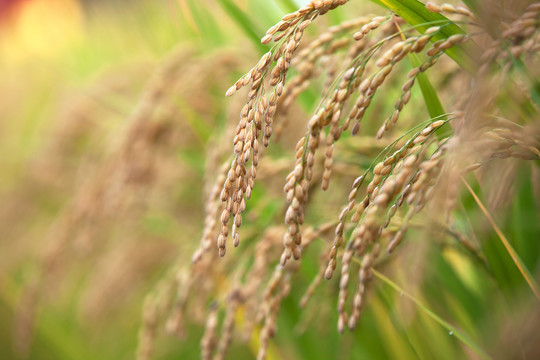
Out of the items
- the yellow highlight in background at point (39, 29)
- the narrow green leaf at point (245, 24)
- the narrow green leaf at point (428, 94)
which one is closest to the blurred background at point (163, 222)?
the narrow green leaf at point (245, 24)

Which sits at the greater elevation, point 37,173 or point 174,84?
point 174,84

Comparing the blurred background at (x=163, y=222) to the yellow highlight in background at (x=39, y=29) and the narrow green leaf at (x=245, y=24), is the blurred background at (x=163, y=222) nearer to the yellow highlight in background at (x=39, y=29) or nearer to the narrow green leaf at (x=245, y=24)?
the narrow green leaf at (x=245, y=24)

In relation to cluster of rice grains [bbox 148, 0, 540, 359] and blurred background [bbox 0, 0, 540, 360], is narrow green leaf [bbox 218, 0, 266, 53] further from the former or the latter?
cluster of rice grains [bbox 148, 0, 540, 359]

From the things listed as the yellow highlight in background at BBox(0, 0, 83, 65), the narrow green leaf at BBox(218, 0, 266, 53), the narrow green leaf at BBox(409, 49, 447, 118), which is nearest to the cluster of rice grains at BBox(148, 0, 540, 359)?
the narrow green leaf at BBox(409, 49, 447, 118)

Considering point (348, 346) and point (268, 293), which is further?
point (348, 346)

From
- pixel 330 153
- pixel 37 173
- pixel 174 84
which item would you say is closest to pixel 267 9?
pixel 174 84

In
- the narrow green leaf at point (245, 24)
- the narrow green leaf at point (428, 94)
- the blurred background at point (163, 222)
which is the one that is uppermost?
the narrow green leaf at point (245, 24)

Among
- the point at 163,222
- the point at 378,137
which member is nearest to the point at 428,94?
the point at 378,137

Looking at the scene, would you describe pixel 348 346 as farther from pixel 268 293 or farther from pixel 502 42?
pixel 502 42

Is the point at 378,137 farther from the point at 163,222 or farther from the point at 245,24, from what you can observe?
the point at 163,222
